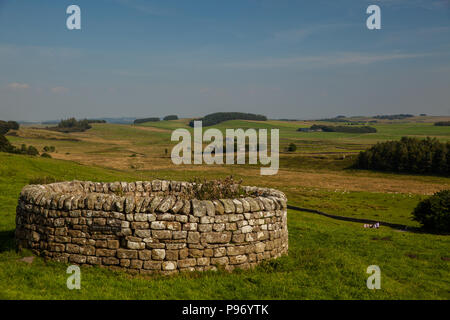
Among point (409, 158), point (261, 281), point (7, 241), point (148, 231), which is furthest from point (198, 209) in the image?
point (409, 158)

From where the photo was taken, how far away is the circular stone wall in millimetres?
9180

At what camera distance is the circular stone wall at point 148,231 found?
9.18m

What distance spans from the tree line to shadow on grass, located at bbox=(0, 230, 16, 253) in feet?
305

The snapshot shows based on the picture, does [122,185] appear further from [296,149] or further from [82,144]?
[82,144]

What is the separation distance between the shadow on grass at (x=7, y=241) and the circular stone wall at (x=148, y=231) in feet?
2.97

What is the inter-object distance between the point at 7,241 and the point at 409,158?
96.2 m

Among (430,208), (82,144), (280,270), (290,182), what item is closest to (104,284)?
(280,270)

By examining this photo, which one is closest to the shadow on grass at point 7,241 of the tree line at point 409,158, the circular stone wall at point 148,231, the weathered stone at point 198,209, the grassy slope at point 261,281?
the grassy slope at point 261,281

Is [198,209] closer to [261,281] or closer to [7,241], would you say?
[261,281]

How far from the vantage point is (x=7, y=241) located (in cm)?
1156

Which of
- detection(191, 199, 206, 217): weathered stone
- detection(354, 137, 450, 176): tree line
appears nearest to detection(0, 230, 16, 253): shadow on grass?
detection(191, 199, 206, 217): weathered stone

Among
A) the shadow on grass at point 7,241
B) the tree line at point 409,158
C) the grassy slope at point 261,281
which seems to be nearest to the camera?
the grassy slope at point 261,281

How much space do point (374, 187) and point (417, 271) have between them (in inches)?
2345

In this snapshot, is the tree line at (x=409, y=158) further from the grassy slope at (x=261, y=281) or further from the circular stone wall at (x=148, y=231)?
the circular stone wall at (x=148, y=231)
